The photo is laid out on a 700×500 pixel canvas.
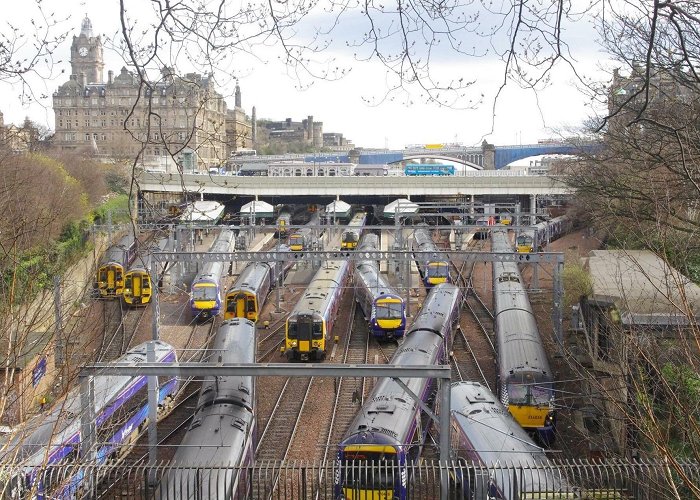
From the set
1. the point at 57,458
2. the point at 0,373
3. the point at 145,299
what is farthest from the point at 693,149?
the point at 145,299

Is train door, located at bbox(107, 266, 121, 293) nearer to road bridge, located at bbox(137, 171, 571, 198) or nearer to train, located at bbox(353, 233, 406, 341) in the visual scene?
train, located at bbox(353, 233, 406, 341)

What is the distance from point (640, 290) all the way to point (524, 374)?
11.9 feet

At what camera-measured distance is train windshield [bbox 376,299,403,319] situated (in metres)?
20.0

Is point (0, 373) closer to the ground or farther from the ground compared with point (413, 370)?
closer to the ground

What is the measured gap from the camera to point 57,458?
9852mm

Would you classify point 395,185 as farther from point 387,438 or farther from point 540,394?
point 387,438

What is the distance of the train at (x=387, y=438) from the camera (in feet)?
29.9

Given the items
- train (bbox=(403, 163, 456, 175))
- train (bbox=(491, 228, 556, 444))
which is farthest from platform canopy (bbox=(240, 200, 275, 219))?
train (bbox=(491, 228, 556, 444))

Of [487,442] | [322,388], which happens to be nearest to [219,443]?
[487,442]

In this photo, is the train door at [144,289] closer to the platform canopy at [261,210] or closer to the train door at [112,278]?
the train door at [112,278]

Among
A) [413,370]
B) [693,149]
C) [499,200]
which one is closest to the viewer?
[413,370]

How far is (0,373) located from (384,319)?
9405 mm

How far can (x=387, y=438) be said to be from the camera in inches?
Result: 390

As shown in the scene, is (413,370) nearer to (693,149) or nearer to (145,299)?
(693,149)
